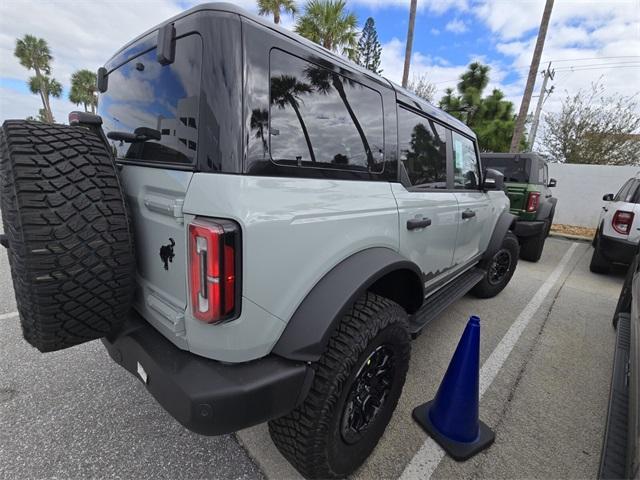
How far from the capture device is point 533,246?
20.4ft

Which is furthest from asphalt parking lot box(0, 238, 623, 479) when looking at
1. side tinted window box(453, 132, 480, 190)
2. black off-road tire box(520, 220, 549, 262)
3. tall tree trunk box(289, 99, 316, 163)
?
black off-road tire box(520, 220, 549, 262)

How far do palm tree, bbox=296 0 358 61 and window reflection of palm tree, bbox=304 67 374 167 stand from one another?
1235 cm

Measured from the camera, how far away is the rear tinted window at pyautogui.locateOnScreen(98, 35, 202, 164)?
4.14ft

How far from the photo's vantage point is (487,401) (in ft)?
7.75

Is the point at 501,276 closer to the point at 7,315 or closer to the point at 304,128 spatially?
the point at 304,128

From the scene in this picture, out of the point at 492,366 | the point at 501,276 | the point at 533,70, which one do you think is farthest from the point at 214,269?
the point at 533,70

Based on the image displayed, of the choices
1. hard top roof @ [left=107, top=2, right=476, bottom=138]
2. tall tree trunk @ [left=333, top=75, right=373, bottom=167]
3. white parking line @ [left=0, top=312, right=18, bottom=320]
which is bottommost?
white parking line @ [left=0, top=312, right=18, bottom=320]

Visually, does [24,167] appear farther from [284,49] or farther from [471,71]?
[471,71]

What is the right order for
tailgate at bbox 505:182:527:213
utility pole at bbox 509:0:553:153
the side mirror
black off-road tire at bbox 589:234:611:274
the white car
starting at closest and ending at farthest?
the side mirror, the white car, black off-road tire at bbox 589:234:611:274, tailgate at bbox 505:182:527:213, utility pole at bbox 509:0:553:153

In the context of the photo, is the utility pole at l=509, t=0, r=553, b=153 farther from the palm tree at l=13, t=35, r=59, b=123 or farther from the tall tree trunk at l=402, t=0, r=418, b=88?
the palm tree at l=13, t=35, r=59, b=123

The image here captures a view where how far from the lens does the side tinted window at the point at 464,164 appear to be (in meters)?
2.96

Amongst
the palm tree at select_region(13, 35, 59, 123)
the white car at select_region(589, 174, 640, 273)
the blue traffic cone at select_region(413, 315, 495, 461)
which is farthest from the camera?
the palm tree at select_region(13, 35, 59, 123)

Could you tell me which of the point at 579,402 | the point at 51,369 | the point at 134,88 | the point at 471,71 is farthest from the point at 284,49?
the point at 471,71

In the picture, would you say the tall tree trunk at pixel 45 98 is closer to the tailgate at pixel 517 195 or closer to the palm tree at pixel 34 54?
the palm tree at pixel 34 54
